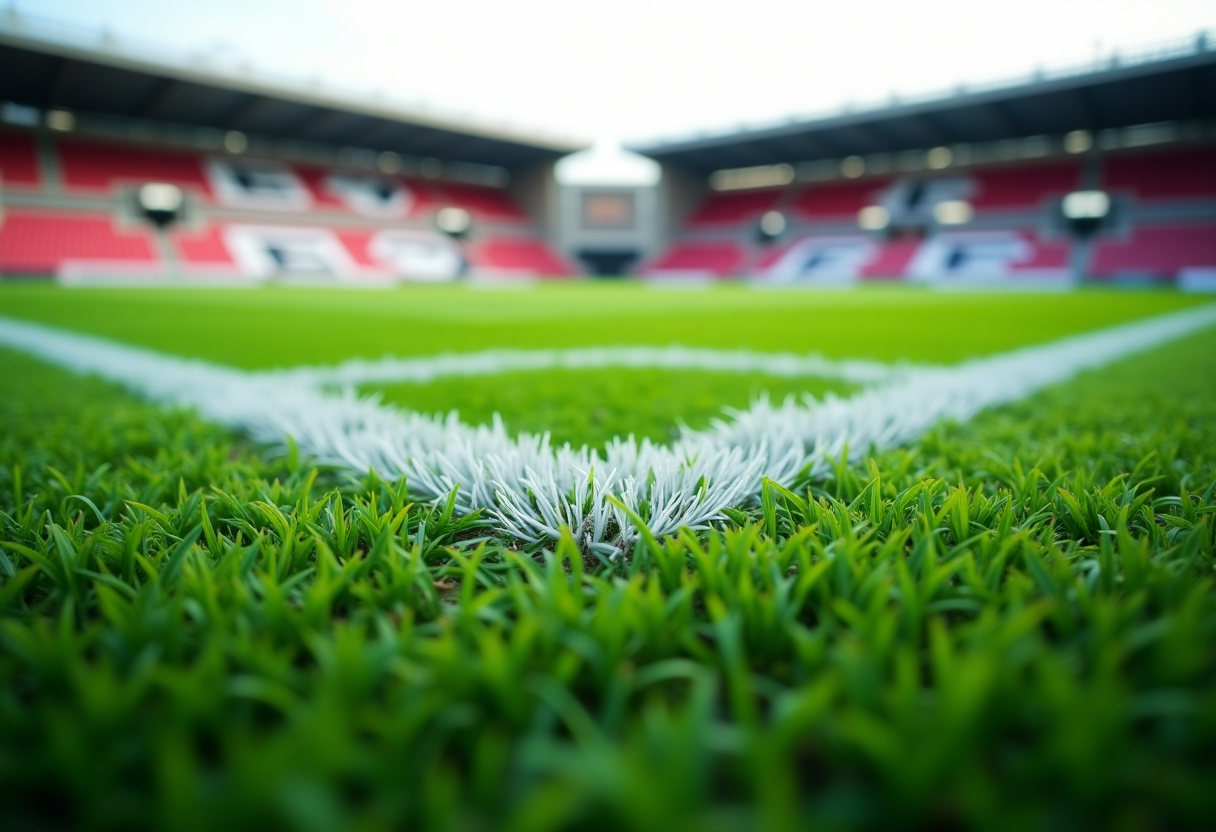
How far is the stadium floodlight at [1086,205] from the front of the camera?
92.6 ft

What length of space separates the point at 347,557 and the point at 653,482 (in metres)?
0.84

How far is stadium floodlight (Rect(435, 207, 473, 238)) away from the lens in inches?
1459

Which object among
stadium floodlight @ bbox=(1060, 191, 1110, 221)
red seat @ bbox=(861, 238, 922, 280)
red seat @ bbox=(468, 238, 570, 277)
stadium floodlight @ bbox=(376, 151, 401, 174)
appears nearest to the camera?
stadium floodlight @ bbox=(1060, 191, 1110, 221)

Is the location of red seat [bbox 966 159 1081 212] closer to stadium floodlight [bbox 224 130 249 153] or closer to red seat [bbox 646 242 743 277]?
red seat [bbox 646 242 743 277]

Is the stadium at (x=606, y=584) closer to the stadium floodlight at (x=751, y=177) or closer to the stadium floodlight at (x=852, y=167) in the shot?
the stadium floodlight at (x=852, y=167)

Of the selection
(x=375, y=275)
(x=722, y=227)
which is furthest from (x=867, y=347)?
(x=722, y=227)

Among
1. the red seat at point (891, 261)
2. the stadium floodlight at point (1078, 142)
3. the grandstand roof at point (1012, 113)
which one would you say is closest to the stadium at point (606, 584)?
the grandstand roof at point (1012, 113)

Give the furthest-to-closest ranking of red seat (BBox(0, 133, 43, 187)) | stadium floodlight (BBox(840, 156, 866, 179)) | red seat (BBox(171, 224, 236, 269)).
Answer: stadium floodlight (BBox(840, 156, 866, 179))
red seat (BBox(171, 224, 236, 269))
red seat (BBox(0, 133, 43, 187))

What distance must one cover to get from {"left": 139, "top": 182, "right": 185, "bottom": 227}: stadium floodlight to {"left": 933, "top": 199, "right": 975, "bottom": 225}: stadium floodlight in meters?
35.9

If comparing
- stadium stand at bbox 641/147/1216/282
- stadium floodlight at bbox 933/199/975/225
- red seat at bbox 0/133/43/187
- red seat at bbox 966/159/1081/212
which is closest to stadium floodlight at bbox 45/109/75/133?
red seat at bbox 0/133/43/187

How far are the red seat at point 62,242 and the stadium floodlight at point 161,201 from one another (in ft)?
6.06

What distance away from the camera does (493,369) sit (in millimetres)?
5109

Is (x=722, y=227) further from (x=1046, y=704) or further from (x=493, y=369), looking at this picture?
(x=1046, y=704)

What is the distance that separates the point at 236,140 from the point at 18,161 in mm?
9591
